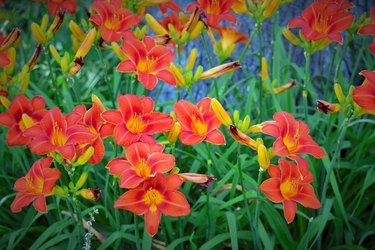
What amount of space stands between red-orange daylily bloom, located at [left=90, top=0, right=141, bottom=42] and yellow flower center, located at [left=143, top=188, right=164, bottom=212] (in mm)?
694

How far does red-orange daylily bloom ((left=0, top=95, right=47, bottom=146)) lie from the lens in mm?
1710

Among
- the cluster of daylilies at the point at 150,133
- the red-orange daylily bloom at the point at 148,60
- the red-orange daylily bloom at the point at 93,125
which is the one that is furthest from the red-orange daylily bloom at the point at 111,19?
the red-orange daylily bloom at the point at 93,125

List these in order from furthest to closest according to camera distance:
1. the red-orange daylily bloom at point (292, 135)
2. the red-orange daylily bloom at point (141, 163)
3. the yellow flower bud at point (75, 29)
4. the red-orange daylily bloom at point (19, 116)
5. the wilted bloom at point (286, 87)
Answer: the wilted bloom at point (286, 87) → the yellow flower bud at point (75, 29) → the red-orange daylily bloom at point (19, 116) → the red-orange daylily bloom at point (292, 135) → the red-orange daylily bloom at point (141, 163)

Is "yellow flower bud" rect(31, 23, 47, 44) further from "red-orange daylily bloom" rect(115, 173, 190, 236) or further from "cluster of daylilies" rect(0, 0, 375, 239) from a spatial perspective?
"red-orange daylily bloom" rect(115, 173, 190, 236)

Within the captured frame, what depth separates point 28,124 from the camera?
160 cm

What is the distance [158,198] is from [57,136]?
14.9 inches

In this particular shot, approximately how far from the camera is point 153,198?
1.48 meters

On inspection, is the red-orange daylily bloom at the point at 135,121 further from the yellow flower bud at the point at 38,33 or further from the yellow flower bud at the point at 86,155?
the yellow flower bud at the point at 38,33

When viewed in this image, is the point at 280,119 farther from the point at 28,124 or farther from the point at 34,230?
the point at 34,230

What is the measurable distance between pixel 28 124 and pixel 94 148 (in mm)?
235

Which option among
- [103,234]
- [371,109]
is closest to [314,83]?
[371,109]

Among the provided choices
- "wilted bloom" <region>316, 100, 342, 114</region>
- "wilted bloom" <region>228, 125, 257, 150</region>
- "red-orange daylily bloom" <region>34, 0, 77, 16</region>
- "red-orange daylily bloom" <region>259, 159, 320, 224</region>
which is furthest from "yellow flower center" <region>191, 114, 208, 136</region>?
"red-orange daylily bloom" <region>34, 0, 77, 16</region>

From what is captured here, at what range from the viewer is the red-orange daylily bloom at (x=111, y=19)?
6.23 ft

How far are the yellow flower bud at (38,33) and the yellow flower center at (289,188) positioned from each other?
3.69ft
